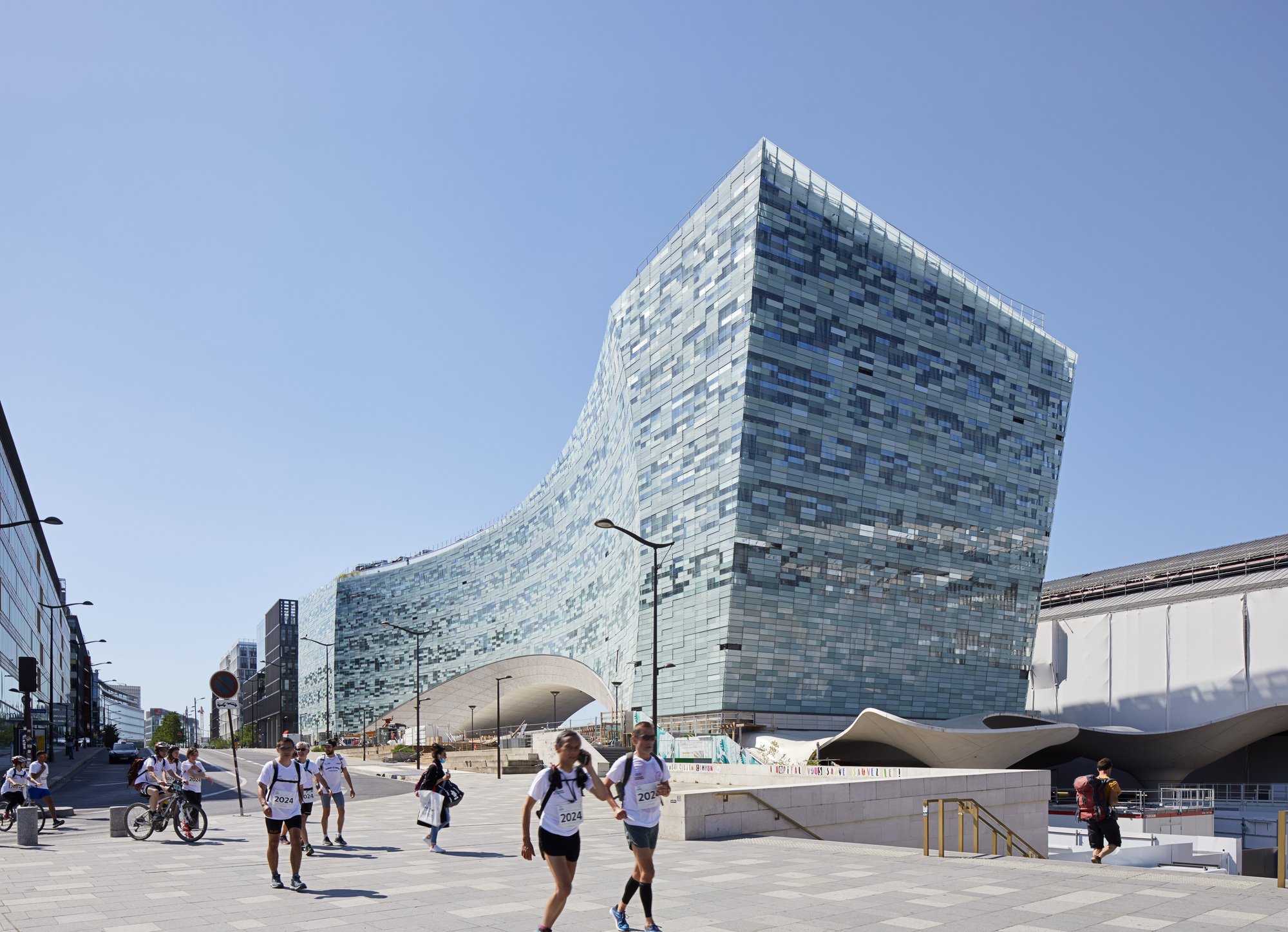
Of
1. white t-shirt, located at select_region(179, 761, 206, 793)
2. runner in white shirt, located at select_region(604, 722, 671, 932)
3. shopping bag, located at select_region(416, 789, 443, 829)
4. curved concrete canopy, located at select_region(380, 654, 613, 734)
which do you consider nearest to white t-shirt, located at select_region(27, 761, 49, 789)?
white t-shirt, located at select_region(179, 761, 206, 793)

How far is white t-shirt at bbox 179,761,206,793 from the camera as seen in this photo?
19875mm

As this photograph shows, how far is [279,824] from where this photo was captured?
13.0 meters

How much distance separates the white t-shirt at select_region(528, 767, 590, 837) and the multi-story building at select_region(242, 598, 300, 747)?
497 feet

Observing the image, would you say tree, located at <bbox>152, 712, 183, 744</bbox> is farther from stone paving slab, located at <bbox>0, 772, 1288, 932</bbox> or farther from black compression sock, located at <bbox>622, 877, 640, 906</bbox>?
black compression sock, located at <bbox>622, 877, 640, 906</bbox>

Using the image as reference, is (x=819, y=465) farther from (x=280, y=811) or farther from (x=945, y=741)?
(x=280, y=811)

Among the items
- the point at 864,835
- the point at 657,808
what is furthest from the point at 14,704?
the point at 657,808

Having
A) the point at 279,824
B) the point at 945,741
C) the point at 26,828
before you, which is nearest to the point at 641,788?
the point at 279,824

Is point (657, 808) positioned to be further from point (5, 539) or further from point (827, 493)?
point (5, 539)

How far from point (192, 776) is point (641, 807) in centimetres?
1403

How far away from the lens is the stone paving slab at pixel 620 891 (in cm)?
1021

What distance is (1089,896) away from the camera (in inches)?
451

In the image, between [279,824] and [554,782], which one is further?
[279,824]

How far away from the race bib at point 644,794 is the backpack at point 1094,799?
385 inches

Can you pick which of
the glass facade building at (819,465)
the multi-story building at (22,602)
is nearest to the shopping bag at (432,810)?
the multi-story building at (22,602)
